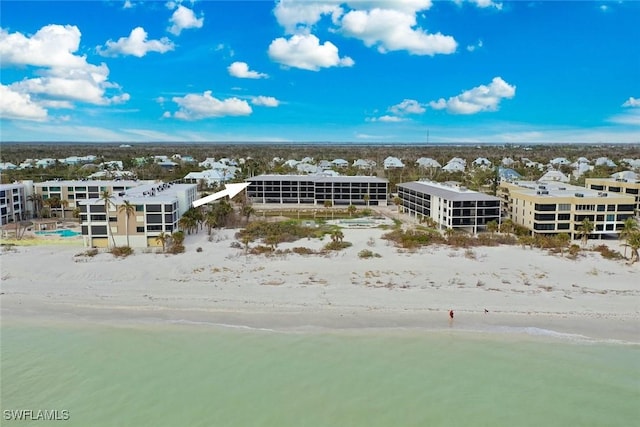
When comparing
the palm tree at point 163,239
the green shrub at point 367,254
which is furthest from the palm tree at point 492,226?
the palm tree at point 163,239

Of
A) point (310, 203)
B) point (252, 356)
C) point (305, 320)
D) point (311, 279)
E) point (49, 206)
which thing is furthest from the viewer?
point (310, 203)

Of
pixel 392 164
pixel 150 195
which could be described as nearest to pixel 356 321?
pixel 150 195

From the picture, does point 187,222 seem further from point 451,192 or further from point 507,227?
point 507,227

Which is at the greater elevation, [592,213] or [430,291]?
[592,213]

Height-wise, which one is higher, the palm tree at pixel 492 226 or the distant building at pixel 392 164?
the distant building at pixel 392 164

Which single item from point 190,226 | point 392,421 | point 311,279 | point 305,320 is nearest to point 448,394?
point 392,421

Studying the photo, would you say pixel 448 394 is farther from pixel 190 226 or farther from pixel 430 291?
pixel 190 226

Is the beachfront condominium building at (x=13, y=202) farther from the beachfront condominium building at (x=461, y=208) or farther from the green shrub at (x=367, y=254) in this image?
the beachfront condominium building at (x=461, y=208)
